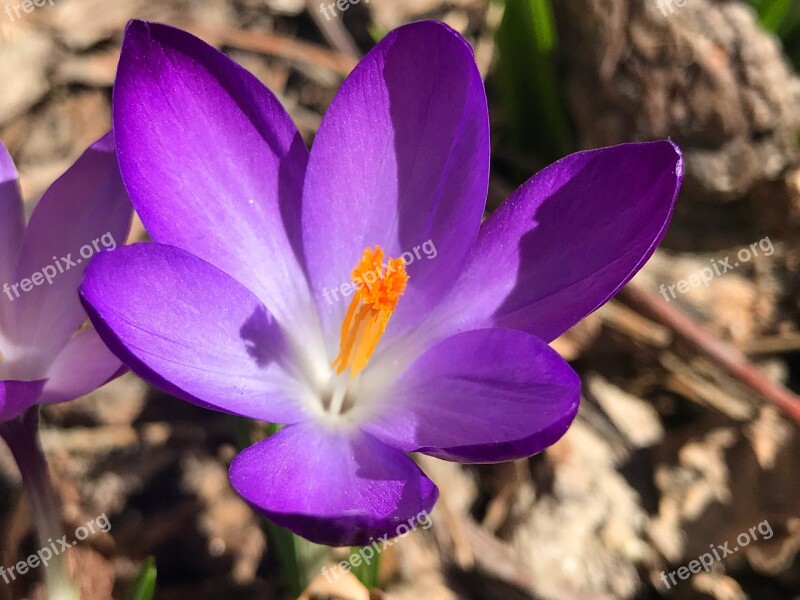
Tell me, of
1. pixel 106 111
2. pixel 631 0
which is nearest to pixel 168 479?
pixel 106 111

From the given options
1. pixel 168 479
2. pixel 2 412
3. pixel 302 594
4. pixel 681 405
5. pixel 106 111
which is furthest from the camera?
pixel 106 111

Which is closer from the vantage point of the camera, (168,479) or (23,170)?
(168,479)

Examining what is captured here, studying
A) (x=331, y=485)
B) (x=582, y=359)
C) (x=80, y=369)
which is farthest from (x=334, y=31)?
(x=331, y=485)

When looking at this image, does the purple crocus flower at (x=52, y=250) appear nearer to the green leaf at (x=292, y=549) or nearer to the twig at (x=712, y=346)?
the green leaf at (x=292, y=549)

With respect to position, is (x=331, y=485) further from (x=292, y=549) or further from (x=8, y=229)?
(x=8, y=229)

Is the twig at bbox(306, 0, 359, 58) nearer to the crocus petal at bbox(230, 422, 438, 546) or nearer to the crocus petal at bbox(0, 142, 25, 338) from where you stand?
the crocus petal at bbox(0, 142, 25, 338)

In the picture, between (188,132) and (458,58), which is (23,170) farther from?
(458,58)
